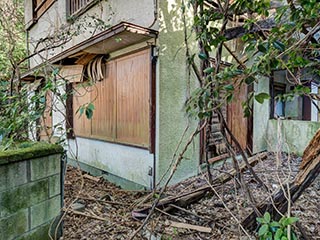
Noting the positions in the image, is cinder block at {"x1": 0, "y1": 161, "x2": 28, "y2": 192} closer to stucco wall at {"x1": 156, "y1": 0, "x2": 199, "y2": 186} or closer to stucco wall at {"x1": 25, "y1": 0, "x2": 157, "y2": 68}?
stucco wall at {"x1": 156, "y1": 0, "x2": 199, "y2": 186}

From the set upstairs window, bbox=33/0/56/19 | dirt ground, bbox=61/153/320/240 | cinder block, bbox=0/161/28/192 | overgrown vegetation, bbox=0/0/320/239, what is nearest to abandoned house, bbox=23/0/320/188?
overgrown vegetation, bbox=0/0/320/239

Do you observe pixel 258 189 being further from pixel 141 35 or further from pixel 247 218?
pixel 141 35

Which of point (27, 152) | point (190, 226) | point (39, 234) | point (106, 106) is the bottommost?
point (190, 226)

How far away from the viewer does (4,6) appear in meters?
5.91

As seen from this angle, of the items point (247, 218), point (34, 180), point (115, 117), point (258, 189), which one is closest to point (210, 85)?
point (247, 218)

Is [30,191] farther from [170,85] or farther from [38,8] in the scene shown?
[38,8]

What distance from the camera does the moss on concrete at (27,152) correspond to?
2468 mm

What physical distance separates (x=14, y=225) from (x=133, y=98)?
10.9 ft

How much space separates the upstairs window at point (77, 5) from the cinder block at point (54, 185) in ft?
15.8

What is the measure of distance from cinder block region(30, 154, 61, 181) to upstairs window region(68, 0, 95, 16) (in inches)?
184

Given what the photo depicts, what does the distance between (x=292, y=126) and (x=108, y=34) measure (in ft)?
23.2

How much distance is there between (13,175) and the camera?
8.37 ft

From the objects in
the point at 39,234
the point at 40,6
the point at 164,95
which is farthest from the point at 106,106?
the point at 40,6

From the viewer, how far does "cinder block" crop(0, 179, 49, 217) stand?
2490 mm
